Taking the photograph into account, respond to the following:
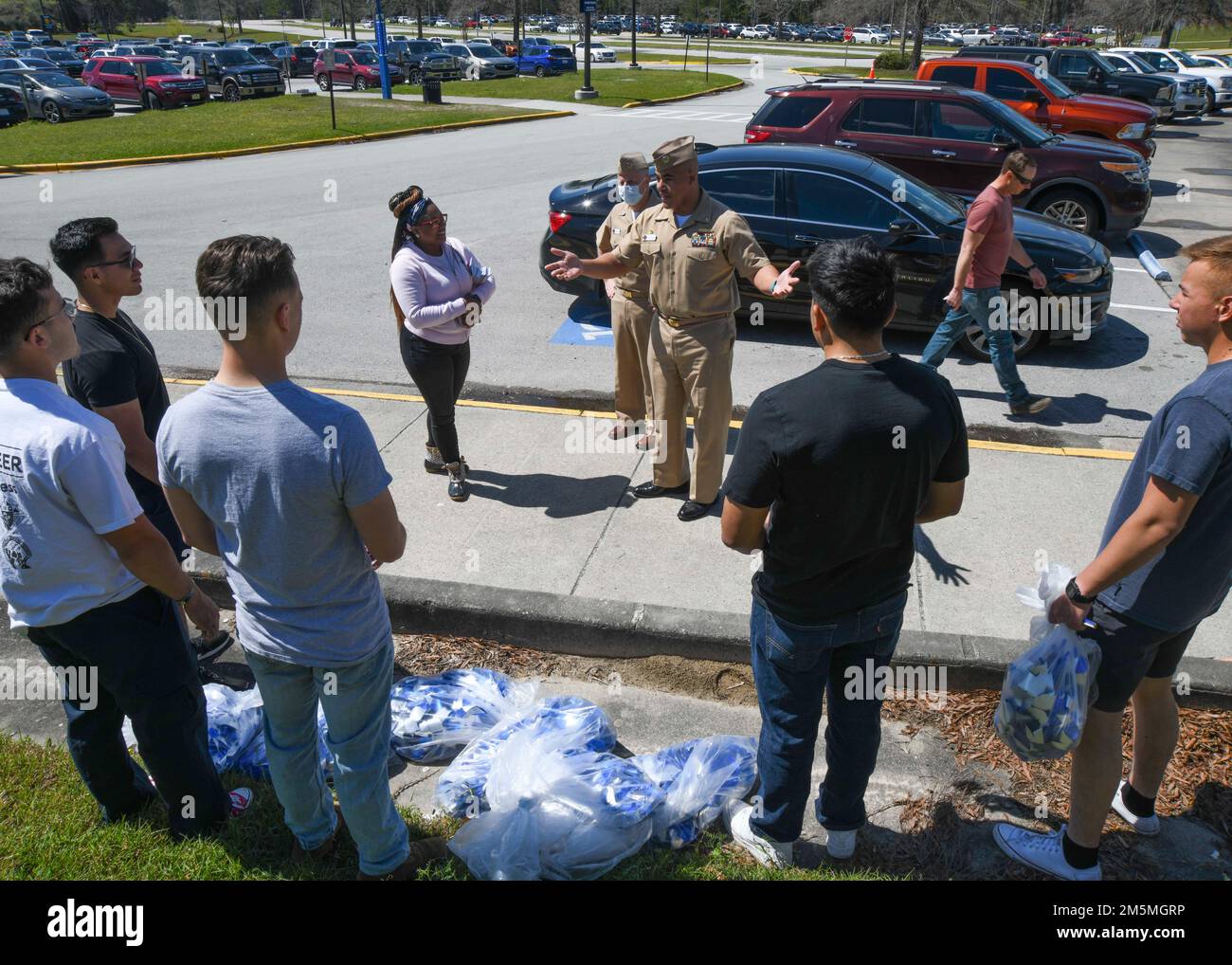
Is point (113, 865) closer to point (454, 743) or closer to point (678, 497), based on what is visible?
point (454, 743)

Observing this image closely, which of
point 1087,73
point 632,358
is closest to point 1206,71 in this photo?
point 1087,73

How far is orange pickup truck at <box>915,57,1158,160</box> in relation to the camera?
14.8 metres

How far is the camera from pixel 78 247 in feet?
11.3

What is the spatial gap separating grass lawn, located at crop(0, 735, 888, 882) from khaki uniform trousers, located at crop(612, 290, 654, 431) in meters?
3.03

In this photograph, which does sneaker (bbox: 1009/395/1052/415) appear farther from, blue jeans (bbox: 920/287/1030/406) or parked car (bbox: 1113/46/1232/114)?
parked car (bbox: 1113/46/1232/114)

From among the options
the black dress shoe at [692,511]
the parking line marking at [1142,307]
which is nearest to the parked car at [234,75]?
the parking line marking at [1142,307]

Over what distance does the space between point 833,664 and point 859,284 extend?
3.82ft

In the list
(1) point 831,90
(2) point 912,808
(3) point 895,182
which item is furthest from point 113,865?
(1) point 831,90

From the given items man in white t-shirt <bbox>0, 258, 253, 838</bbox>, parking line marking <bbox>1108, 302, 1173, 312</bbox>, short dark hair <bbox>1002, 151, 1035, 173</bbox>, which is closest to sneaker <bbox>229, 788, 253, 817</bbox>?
man in white t-shirt <bbox>0, 258, 253, 838</bbox>

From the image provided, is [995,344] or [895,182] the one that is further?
[895,182]

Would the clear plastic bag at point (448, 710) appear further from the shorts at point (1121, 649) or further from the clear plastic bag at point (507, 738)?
the shorts at point (1121, 649)

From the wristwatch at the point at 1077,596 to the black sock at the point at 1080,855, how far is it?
851mm

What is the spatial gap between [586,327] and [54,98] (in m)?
23.5
